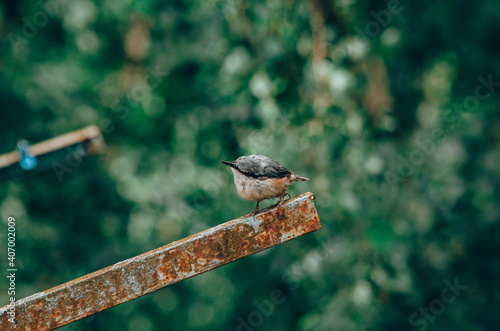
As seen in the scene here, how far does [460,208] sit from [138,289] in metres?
3.37

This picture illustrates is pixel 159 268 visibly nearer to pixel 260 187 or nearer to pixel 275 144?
pixel 260 187

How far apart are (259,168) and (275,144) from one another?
1792mm

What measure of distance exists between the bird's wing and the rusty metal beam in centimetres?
55

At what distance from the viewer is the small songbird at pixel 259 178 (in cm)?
220

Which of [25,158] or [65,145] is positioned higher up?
[65,145]

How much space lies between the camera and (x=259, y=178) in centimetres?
221

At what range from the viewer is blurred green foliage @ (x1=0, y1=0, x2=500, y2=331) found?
12.3ft

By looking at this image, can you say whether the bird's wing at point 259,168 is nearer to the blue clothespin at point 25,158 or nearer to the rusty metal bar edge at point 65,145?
the rusty metal bar edge at point 65,145

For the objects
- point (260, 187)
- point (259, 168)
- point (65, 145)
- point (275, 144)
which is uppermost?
point (275, 144)

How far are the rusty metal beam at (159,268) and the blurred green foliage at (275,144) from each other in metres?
2.07

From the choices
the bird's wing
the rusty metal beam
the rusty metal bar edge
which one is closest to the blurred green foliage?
the rusty metal bar edge

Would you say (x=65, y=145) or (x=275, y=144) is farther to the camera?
(x=275, y=144)

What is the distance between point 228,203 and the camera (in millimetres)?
4906

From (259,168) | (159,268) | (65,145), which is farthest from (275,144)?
(159,268)
